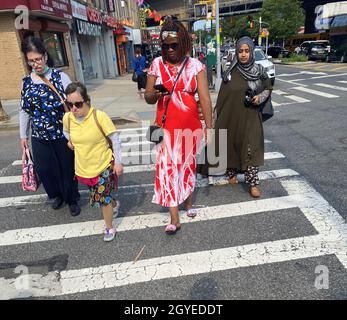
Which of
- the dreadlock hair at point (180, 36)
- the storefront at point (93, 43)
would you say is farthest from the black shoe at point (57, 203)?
the storefront at point (93, 43)

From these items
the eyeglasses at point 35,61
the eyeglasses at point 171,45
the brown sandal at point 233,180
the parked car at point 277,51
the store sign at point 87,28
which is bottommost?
the parked car at point 277,51

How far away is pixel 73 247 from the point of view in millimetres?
3379

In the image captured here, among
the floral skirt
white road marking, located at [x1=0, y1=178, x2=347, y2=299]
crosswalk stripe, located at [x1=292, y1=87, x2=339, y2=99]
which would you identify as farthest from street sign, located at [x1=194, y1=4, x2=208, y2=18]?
the floral skirt

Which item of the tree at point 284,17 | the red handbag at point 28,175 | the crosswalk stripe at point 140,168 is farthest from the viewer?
the tree at point 284,17

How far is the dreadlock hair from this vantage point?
9.60 feet

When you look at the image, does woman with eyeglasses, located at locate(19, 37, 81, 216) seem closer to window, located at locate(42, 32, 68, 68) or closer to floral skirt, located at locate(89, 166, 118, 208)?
floral skirt, located at locate(89, 166, 118, 208)

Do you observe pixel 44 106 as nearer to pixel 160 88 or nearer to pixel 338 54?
pixel 160 88

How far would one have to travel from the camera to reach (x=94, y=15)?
21.9 meters

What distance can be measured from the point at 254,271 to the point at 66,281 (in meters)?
1.71

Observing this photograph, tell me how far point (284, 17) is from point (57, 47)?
1297 inches

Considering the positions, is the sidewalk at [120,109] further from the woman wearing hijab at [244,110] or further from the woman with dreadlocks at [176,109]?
the woman with dreadlocks at [176,109]

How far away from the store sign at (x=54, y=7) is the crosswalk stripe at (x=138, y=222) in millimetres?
11781

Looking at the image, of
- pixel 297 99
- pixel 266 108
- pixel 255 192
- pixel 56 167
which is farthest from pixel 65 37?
pixel 255 192

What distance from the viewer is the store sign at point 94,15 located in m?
20.9
